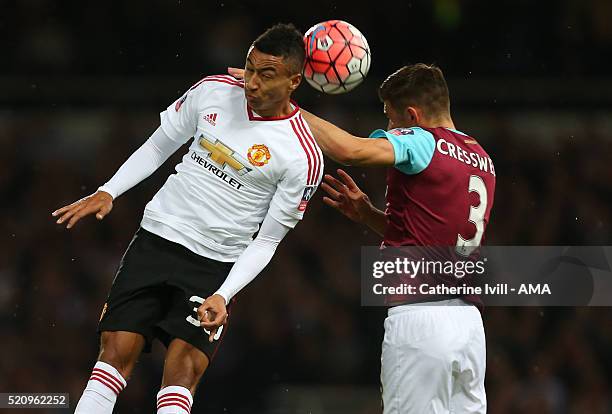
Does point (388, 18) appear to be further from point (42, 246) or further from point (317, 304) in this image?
point (42, 246)

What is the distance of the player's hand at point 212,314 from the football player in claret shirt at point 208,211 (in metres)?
0.10

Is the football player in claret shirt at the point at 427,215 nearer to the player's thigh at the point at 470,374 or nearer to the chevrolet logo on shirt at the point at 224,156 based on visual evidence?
the player's thigh at the point at 470,374

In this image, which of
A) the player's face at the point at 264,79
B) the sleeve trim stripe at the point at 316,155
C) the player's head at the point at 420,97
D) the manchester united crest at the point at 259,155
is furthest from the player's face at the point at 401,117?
the manchester united crest at the point at 259,155

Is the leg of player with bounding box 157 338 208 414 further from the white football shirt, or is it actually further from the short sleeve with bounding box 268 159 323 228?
the short sleeve with bounding box 268 159 323 228

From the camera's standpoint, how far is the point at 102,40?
10211 millimetres

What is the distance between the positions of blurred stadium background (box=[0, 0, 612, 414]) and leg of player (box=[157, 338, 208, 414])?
3.70 metres

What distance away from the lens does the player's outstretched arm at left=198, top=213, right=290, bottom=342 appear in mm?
4195

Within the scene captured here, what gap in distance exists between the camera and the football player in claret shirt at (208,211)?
4438 mm

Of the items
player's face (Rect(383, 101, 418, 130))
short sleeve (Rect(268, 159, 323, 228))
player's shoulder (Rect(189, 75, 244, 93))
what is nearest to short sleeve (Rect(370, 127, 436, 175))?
player's face (Rect(383, 101, 418, 130))

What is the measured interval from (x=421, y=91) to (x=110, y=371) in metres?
2.03

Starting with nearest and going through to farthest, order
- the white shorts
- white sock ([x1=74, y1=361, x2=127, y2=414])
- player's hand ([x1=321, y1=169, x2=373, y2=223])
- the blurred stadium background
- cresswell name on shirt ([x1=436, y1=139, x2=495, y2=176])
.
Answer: white sock ([x1=74, y1=361, x2=127, y2=414]), the white shorts, cresswell name on shirt ([x1=436, y1=139, x2=495, y2=176]), player's hand ([x1=321, y1=169, x2=373, y2=223]), the blurred stadium background

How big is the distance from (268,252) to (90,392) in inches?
40.5

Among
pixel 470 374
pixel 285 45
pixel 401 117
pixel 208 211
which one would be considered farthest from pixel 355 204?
pixel 470 374

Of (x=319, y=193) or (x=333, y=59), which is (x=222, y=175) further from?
(x=319, y=193)
